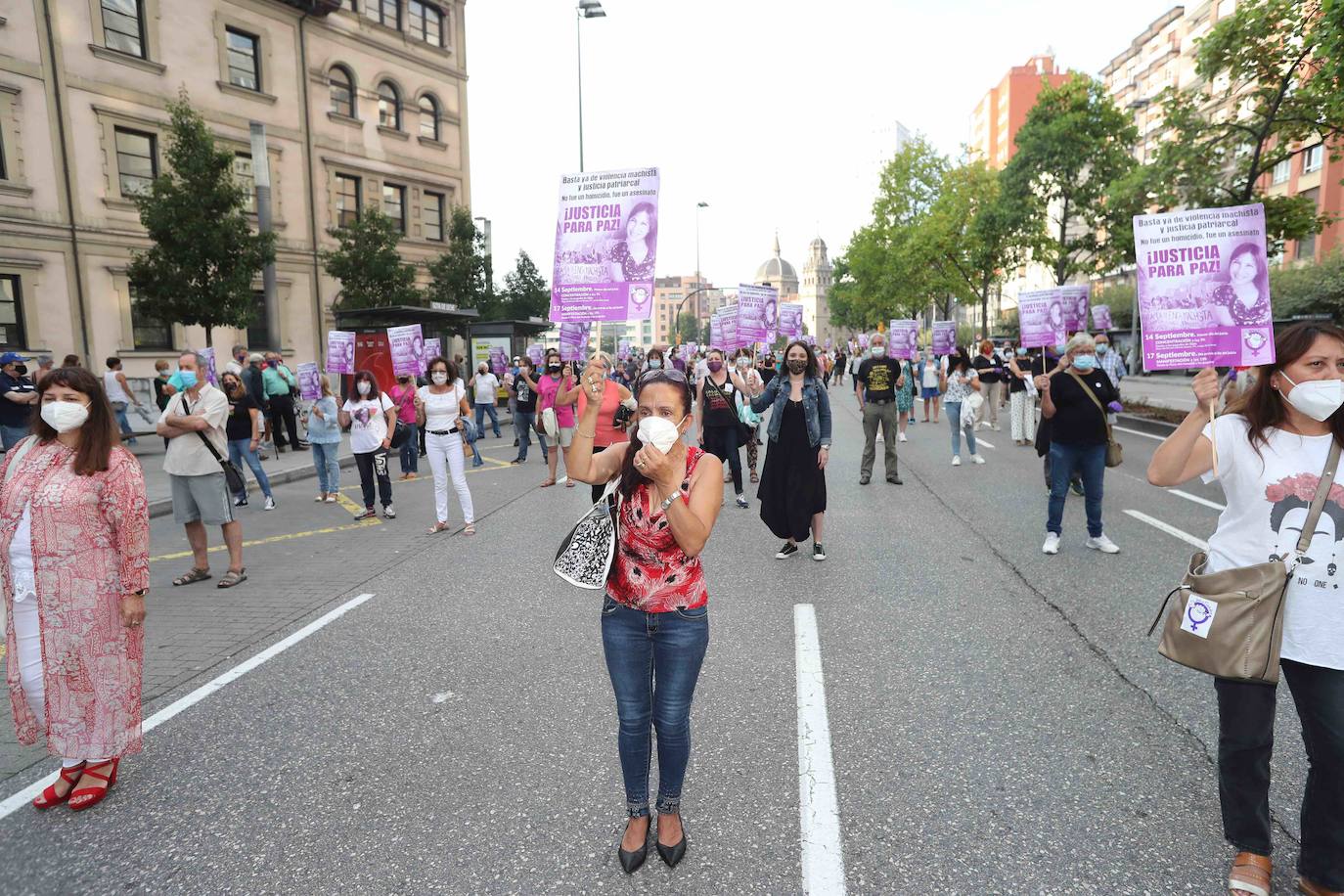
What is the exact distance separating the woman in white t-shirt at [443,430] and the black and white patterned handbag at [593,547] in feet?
19.3

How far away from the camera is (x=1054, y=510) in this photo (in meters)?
7.05

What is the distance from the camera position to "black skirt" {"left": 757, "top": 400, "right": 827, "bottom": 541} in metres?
6.77

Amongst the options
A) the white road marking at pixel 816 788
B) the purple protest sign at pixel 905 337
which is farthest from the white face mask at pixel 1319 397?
the purple protest sign at pixel 905 337

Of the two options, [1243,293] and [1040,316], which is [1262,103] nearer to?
[1040,316]

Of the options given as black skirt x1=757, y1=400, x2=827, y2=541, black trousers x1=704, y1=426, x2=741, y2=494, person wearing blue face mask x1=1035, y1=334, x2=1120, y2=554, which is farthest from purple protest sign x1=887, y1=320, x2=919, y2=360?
black skirt x1=757, y1=400, x2=827, y2=541

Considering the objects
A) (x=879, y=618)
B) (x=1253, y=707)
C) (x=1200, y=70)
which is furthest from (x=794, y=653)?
(x=1200, y=70)

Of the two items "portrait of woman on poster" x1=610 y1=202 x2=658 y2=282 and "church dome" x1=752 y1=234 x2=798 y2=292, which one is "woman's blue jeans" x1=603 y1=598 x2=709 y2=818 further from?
"church dome" x1=752 y1=234 x2=798 y2=292

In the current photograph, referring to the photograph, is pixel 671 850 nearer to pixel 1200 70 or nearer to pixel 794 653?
pixel 794 653

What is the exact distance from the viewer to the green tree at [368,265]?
24.1m

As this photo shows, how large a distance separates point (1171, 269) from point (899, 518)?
455 centimetres

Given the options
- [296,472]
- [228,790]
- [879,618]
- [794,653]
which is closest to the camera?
[228,790]

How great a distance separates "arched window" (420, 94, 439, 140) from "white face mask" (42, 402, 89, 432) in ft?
100

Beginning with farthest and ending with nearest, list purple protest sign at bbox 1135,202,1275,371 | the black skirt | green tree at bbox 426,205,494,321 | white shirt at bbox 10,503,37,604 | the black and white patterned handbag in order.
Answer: green tree at bbox 426,205,494,321
the black skirt
purple protest sign at bbox 1135,202,1275,371
white shirt at bbox 10,503,37,604
the black and white patterned handbag

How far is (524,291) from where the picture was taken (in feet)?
108
